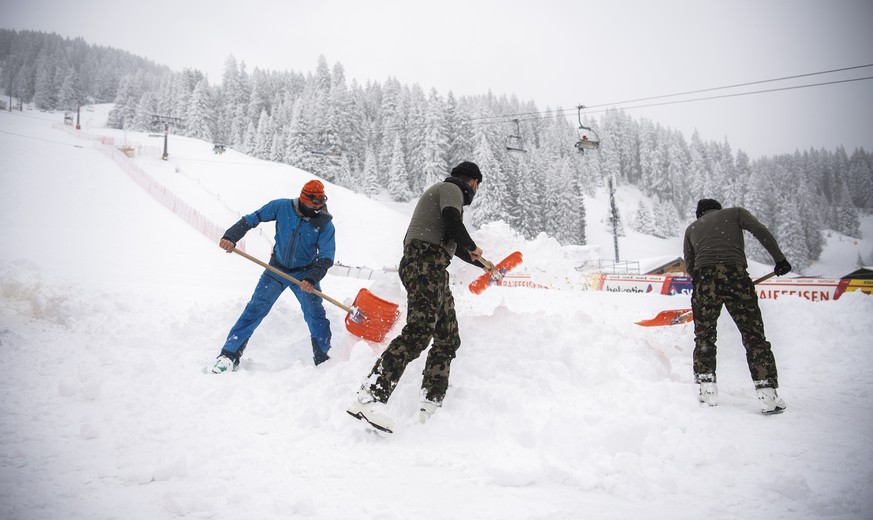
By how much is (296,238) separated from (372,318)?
1143mm

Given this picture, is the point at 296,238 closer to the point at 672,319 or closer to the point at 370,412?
the point at 370,412

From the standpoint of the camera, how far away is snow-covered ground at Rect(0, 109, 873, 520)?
1.73 metres

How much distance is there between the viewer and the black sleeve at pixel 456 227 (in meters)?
2.71

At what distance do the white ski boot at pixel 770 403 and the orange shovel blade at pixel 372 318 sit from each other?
295 cm

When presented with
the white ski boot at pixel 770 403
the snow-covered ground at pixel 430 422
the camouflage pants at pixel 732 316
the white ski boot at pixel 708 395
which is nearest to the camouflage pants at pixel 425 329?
the snow-covered ground at pixel 430 422

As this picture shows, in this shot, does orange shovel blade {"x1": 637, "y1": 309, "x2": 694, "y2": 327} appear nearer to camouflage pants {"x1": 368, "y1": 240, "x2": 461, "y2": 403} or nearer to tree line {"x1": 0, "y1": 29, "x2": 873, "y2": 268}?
camouflage pants {"x1": 368, "y1": 240, "x2": 461, "y2": 403}

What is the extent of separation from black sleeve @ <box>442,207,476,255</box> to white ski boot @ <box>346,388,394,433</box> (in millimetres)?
1141

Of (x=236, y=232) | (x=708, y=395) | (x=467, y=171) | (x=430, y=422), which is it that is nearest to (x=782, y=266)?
(x=708, y=395)

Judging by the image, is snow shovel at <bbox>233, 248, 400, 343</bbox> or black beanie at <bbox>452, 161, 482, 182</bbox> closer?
black beanie at <bbox>452, 161, 482, 182</bbox>

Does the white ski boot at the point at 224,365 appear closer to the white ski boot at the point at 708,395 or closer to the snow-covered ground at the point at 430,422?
the snow-covered ground at the point at 430,422

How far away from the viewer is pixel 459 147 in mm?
43594

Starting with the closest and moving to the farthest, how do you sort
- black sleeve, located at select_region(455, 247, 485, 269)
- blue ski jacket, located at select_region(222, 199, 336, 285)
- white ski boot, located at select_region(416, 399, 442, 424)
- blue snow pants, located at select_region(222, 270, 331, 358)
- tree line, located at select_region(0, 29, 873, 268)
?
1. white ski boot, located at select_region(416, 399, 442, 424)
2. black sleeve, located at select_region(455, 247, 485, 269)
3. blue snow pants, located at select_region(222, 270, 331, 358)
4. blue ski jacket, located at select_region(222, 199, 336, 285)
5. tree line, located at select_region(0, 29, 873, 268)

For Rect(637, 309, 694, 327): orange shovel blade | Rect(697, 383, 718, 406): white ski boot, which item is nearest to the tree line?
Rect(637, 309, 694, 327): orange shovel blade

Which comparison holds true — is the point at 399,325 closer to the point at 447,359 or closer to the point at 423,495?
the point at 447,359
